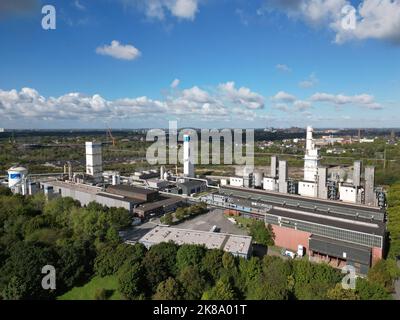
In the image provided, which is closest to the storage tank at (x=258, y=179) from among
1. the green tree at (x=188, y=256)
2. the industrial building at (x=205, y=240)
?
the industrial building at (x=205, y=240)

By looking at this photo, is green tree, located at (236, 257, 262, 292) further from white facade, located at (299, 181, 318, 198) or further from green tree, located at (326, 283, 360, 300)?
white facade, located at (299, 181, 318, 198)

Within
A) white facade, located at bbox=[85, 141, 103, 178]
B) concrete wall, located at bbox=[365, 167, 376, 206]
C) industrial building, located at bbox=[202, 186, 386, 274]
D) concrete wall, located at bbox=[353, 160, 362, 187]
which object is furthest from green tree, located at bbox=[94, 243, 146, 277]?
→ white facade, located at bbox=[85, 141, 103, 178]

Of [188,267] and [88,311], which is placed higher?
[88,311]

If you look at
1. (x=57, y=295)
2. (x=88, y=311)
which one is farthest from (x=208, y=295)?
(x=57, y=295)

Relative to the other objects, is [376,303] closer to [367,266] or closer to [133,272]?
[133,272]

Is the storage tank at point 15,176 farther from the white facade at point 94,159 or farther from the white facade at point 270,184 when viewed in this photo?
the white facade at point 270,184

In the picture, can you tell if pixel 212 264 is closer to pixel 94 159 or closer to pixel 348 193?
pixel 348 193
